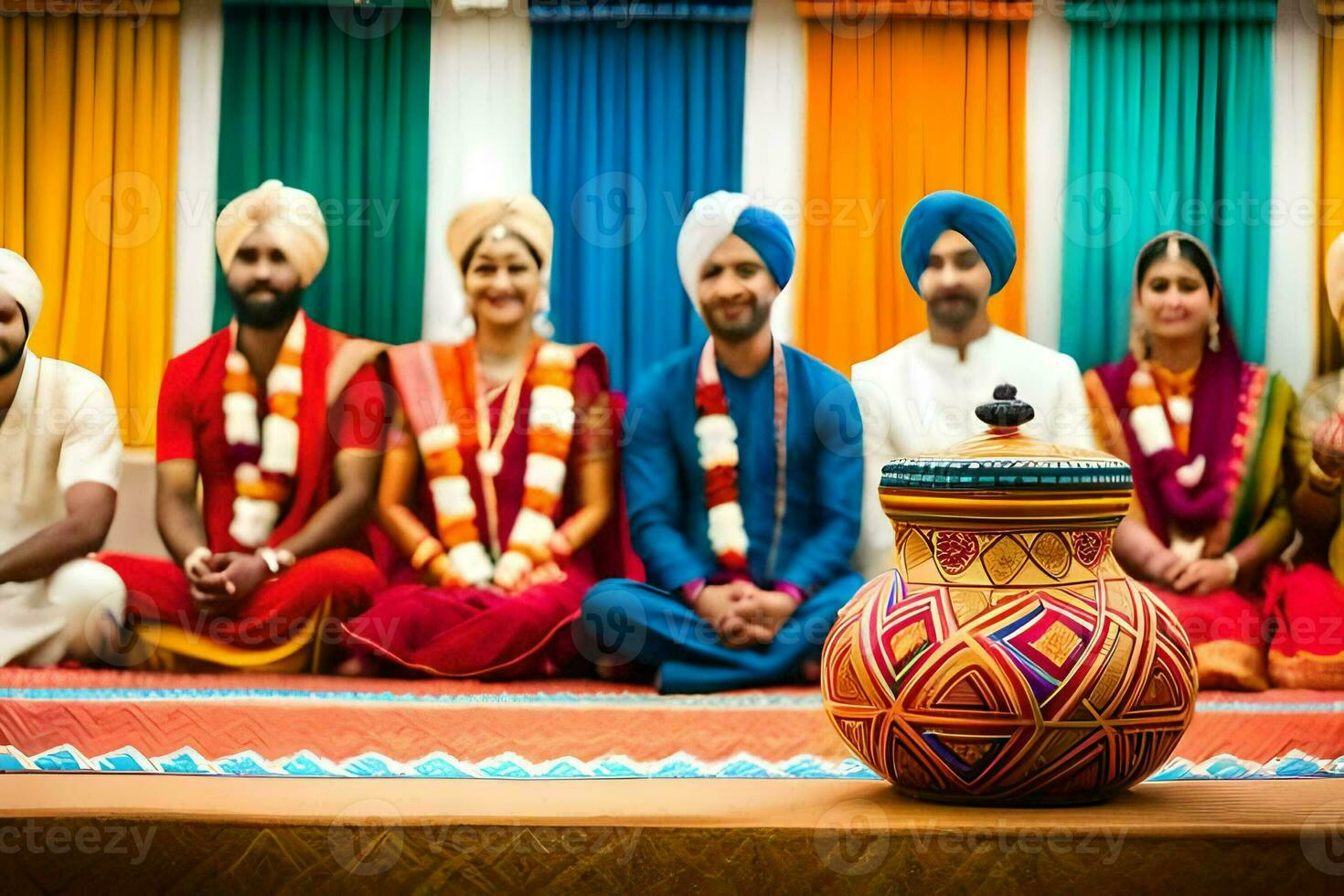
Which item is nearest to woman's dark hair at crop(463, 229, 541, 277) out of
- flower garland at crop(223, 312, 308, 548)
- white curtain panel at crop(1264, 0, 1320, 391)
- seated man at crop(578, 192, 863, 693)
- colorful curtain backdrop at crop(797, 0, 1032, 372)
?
seated man at crop(578, 192, 863, 693)

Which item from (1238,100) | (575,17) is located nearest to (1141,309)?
(1238,100)

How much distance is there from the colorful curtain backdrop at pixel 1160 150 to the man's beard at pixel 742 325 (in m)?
0.82

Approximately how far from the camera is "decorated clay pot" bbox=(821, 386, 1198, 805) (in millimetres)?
1322

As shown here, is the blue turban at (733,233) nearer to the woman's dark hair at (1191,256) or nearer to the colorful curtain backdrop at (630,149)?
the colorful curtain backdrop at (630,149)

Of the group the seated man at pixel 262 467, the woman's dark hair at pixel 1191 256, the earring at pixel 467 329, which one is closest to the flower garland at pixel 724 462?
the earring at pixel 467 329

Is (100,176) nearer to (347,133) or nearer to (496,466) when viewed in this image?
(347,133)

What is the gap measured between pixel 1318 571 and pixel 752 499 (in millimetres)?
1431

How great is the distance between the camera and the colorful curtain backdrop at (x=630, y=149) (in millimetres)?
4035

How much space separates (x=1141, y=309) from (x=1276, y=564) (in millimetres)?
737

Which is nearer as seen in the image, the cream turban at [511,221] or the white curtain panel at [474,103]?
the cream turban at [511,221]

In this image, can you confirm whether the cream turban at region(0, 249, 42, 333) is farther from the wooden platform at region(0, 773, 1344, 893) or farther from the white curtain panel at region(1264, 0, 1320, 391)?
the white curtain panel at region(1264, 0, 1320, 391)

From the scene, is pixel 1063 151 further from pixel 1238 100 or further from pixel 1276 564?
pixel 1276 564

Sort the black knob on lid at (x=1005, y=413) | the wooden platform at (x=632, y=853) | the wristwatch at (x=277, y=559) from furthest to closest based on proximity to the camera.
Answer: the wristwatch at (x=277, y=559) → the black knob on lid at (x=1005, y=413) → the wooden platform at (x=632, y=853)

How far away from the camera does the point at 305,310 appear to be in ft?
13.3
